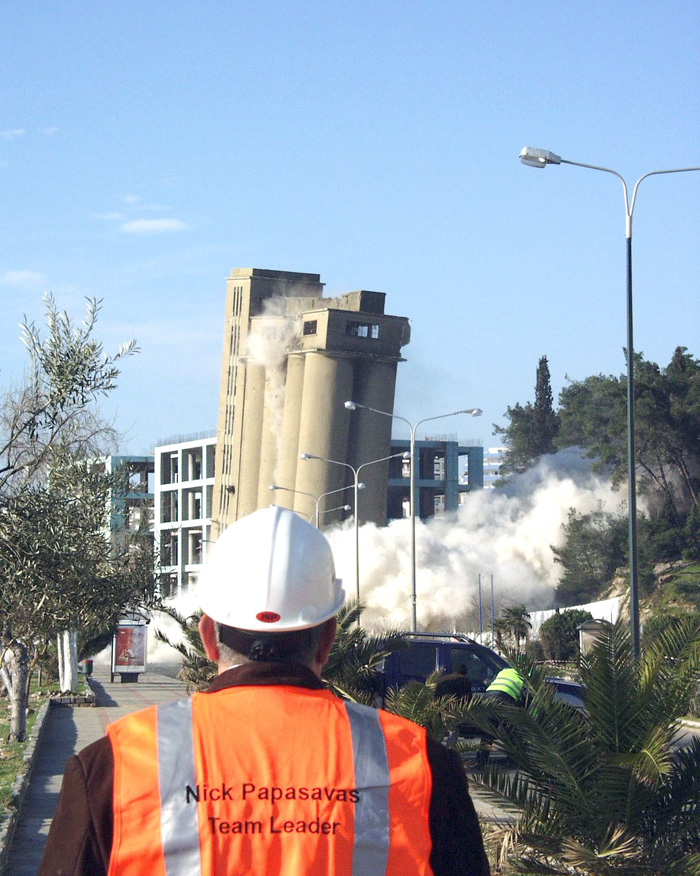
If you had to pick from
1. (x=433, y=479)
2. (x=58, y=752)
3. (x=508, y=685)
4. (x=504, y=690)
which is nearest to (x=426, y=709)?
(x=504, y=690)

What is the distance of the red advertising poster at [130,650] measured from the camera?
39.1m

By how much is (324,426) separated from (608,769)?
6508 cm

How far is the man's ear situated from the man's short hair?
3cm

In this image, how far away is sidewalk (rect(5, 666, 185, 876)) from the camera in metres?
10.5

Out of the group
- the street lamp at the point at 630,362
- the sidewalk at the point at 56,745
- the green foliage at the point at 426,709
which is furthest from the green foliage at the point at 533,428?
the green foliage at the point at 426,709

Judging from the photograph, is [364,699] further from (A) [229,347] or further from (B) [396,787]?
(A) [229,347]

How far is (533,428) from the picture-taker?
4023 inches

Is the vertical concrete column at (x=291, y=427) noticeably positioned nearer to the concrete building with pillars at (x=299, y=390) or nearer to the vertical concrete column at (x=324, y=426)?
the concrete building with pillars at (x=299, y=390)

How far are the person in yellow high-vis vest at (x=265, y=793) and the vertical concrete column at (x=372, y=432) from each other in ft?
232

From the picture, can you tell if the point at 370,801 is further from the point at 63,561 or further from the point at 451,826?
the point at 63,561

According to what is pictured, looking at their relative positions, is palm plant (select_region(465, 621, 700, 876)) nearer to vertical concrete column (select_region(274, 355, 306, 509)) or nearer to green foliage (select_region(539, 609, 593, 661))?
green foliage (select_region(539, 609, 593, 661))

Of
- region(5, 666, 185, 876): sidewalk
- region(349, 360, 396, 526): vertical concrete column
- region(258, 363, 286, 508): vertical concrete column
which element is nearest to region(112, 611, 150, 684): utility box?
region(5, 666, 185, 876): sidewalk

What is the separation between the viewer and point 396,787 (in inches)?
86.0

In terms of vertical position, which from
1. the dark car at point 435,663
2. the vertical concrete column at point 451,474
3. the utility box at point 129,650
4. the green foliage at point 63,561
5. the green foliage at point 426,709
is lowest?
the utility box at point 129,650
